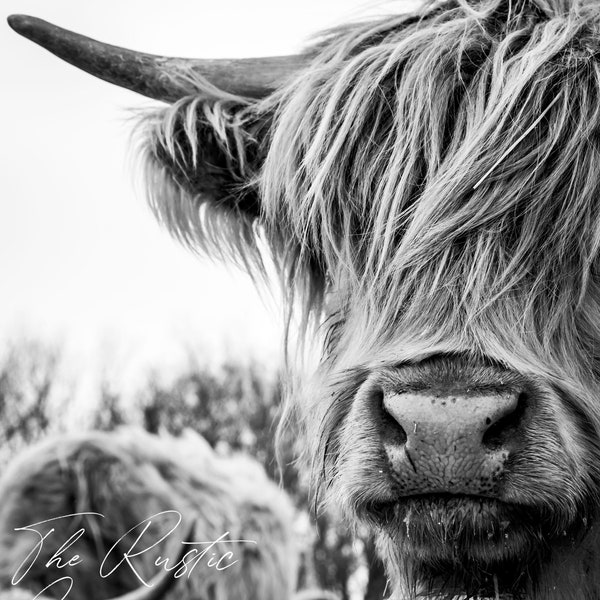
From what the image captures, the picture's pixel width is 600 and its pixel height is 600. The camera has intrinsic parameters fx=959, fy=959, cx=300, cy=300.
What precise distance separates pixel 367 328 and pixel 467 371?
1.60 feet

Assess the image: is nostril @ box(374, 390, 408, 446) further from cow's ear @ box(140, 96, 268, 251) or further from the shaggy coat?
cow's ear @ box(140, 96, 268, 251)

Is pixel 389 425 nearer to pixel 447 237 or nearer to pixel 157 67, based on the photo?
pixel 447 237

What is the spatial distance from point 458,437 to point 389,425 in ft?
0.68

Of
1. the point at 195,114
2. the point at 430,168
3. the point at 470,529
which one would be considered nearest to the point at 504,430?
the point at 470,529

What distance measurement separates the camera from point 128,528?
5062 millimetres

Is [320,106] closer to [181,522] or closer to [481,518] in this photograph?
[481,518]

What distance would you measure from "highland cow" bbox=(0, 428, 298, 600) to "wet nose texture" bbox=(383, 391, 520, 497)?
276 centimetres

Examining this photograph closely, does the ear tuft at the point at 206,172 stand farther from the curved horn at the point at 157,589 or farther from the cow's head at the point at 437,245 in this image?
the curved horn at the point at 157,589

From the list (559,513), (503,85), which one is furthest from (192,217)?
(559,513)

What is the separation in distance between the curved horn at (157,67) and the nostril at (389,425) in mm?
1370

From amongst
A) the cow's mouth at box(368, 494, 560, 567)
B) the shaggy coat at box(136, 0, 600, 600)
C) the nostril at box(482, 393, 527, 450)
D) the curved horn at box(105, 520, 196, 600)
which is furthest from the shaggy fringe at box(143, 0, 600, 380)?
the curved horn at box(105, 520, 196, 600)

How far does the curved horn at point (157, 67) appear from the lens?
3129mm

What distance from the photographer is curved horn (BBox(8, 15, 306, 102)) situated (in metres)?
3.13

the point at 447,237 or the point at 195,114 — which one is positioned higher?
the point at 195,114
